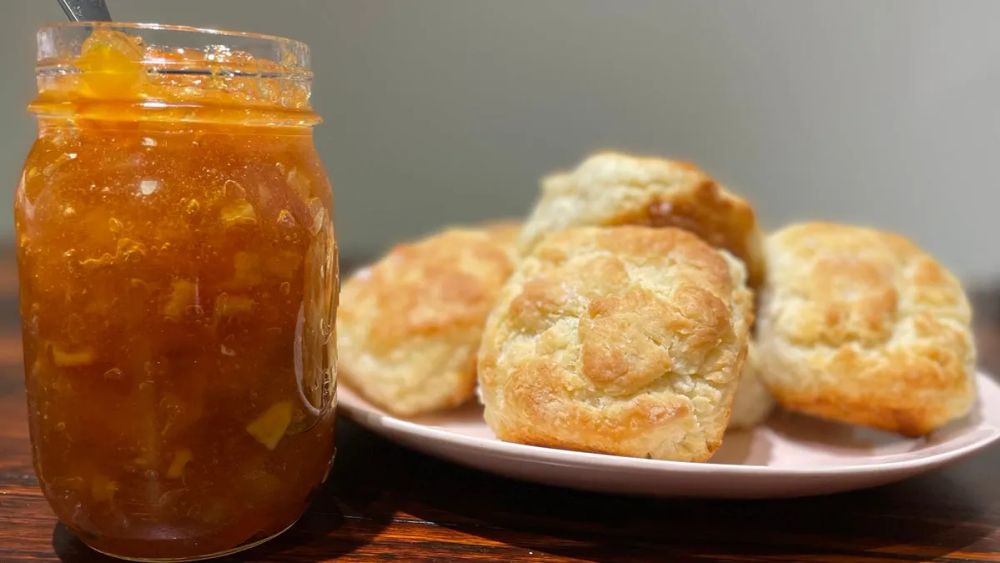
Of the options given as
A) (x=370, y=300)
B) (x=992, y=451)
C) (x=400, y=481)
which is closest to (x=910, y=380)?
(x=992, y=451)

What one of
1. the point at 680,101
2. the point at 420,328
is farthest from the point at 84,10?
the point at 680,101

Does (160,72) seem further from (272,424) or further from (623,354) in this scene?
(623,354)

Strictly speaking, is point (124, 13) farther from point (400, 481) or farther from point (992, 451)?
point (992, 451)

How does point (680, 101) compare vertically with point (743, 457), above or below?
above

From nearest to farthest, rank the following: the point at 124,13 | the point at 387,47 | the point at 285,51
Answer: the point at 285,51 < the point at 124,13 < the point at 387,47

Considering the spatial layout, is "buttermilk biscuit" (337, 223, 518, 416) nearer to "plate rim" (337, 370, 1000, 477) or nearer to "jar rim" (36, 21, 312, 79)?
"plate rim" (337, 370, 1000, 477)

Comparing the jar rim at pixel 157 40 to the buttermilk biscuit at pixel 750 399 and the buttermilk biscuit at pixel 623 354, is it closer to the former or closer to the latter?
the buttermilk biscuit at pixel 623 354
